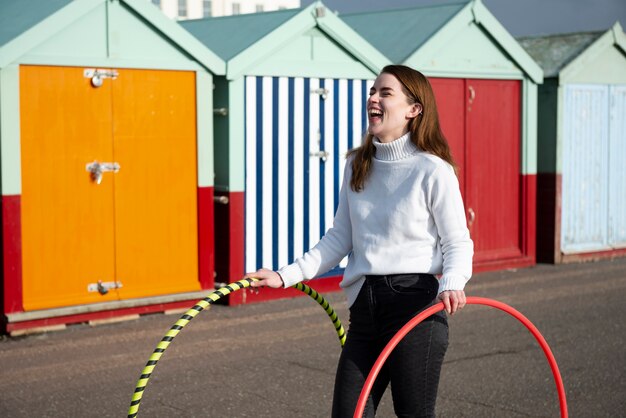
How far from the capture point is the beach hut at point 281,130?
11.2 m

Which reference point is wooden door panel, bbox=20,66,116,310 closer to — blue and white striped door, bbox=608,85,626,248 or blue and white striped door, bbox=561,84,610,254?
blue and white striped door, bbox=561,84,610,254

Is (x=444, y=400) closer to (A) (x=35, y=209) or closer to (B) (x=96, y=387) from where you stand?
(B) (x=96, y=387)

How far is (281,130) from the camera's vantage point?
11.4 m

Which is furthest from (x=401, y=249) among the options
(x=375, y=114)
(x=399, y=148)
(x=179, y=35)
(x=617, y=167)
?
(x=617, y=167)

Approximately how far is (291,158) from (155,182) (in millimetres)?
1625

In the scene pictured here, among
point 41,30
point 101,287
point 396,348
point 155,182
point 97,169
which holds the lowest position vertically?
point 101,287

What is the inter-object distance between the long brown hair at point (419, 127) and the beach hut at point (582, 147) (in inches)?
386

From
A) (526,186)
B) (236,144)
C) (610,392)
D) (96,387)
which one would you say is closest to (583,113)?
(526,186)

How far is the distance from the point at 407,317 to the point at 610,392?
3.34 m

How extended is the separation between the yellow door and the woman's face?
542 cm

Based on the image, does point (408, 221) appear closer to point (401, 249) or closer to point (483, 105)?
point (401, 249)

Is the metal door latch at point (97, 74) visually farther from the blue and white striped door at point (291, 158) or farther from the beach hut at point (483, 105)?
the beach hut at point (483, 105)

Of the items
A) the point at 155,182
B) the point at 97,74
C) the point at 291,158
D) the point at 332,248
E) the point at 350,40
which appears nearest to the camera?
the point at 332,248

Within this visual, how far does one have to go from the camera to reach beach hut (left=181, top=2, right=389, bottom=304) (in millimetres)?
11164
